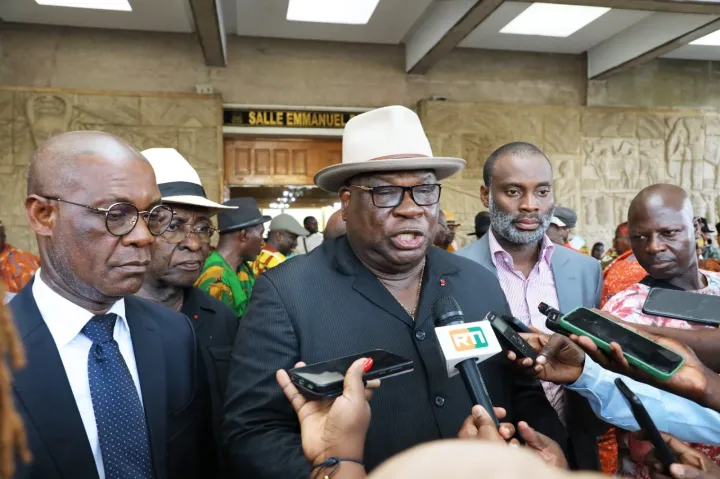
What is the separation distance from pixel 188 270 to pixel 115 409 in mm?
1188

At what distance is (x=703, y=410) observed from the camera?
5.49ft

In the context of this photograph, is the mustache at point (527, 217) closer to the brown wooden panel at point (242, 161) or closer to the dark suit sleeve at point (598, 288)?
the dark suit sleeve at point (598, 288)

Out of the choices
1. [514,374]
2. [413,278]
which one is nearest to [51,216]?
[413,278]

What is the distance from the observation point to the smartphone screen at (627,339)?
1358 mm

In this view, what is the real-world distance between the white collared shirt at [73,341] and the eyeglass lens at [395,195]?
971 mm

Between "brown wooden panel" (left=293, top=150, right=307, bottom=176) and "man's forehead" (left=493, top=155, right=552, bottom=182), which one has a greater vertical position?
→ "brown wooden panel" (left=293, top=150, right=307, bottom=176)

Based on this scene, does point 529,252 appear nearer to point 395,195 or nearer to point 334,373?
point 395,195

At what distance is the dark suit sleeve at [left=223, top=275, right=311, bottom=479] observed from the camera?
157cm

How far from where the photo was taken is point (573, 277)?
276 centimetres

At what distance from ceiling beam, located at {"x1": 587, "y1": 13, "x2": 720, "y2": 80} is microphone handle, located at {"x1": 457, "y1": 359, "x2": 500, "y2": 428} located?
814 centimetres

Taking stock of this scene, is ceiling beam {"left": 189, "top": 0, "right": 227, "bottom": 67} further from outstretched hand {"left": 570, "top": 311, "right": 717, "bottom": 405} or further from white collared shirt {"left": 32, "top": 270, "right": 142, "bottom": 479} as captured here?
outstretched hand {"left": 570, "top": 311, "right": 717, "bottom": 405}

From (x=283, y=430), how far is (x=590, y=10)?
8.22m

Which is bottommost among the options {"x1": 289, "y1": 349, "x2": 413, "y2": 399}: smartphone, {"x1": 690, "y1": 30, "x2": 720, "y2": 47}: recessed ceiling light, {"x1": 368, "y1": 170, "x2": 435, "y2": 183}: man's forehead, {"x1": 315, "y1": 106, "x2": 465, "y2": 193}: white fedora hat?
{"x1": 289, "y1": 349, "x2": 413, "y2": 399}: smartphone

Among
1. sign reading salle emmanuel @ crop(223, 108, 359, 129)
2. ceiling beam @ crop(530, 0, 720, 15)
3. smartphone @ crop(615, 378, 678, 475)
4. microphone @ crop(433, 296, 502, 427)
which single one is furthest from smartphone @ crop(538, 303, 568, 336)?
sign reading salle emmanuel @ crop(223, 108, 359, 129)
